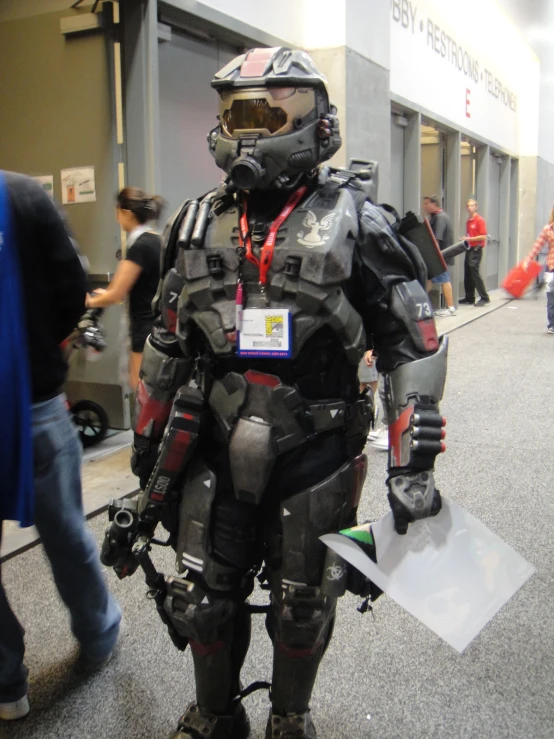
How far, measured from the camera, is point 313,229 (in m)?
1.52

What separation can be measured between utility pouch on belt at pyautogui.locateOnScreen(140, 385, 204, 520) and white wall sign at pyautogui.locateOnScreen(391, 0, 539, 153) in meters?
7.14

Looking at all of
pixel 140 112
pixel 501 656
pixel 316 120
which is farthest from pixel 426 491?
pixel 140 112

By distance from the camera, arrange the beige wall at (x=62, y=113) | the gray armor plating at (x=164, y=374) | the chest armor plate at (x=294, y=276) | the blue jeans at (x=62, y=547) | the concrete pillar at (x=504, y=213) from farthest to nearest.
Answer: the concrete pillar at (x=504, y=213) < the beige wall at (x=62, y=113) < the blue jeans at (x=62, y=547) < the gray armor plating at (x=164, y=374) < the chest armor plate at (x=294, y=276)

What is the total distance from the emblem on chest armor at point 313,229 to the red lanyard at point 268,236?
0.05 meters

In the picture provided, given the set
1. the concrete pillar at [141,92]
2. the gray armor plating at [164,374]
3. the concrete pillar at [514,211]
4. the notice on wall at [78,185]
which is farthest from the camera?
the concrete pillar at [514,211]

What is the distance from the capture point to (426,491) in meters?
1.52

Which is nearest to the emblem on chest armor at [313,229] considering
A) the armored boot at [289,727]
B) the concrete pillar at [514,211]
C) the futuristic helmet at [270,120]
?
the futuristic helmet at [270,120]

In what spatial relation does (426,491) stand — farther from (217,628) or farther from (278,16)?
(278,16)

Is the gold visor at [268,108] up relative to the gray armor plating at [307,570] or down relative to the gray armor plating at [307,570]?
up

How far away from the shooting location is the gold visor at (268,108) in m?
1.53

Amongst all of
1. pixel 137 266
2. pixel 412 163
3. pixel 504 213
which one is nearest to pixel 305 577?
pixel 137 266

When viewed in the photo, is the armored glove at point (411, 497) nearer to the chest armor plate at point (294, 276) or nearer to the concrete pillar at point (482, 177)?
the chest armor plate at point (294, 276)

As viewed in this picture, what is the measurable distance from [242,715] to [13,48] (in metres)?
4.19

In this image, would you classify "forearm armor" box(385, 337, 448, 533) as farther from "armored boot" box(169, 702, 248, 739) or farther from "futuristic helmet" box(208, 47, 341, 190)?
"armored boot" box(169, 702, 248, 739)
